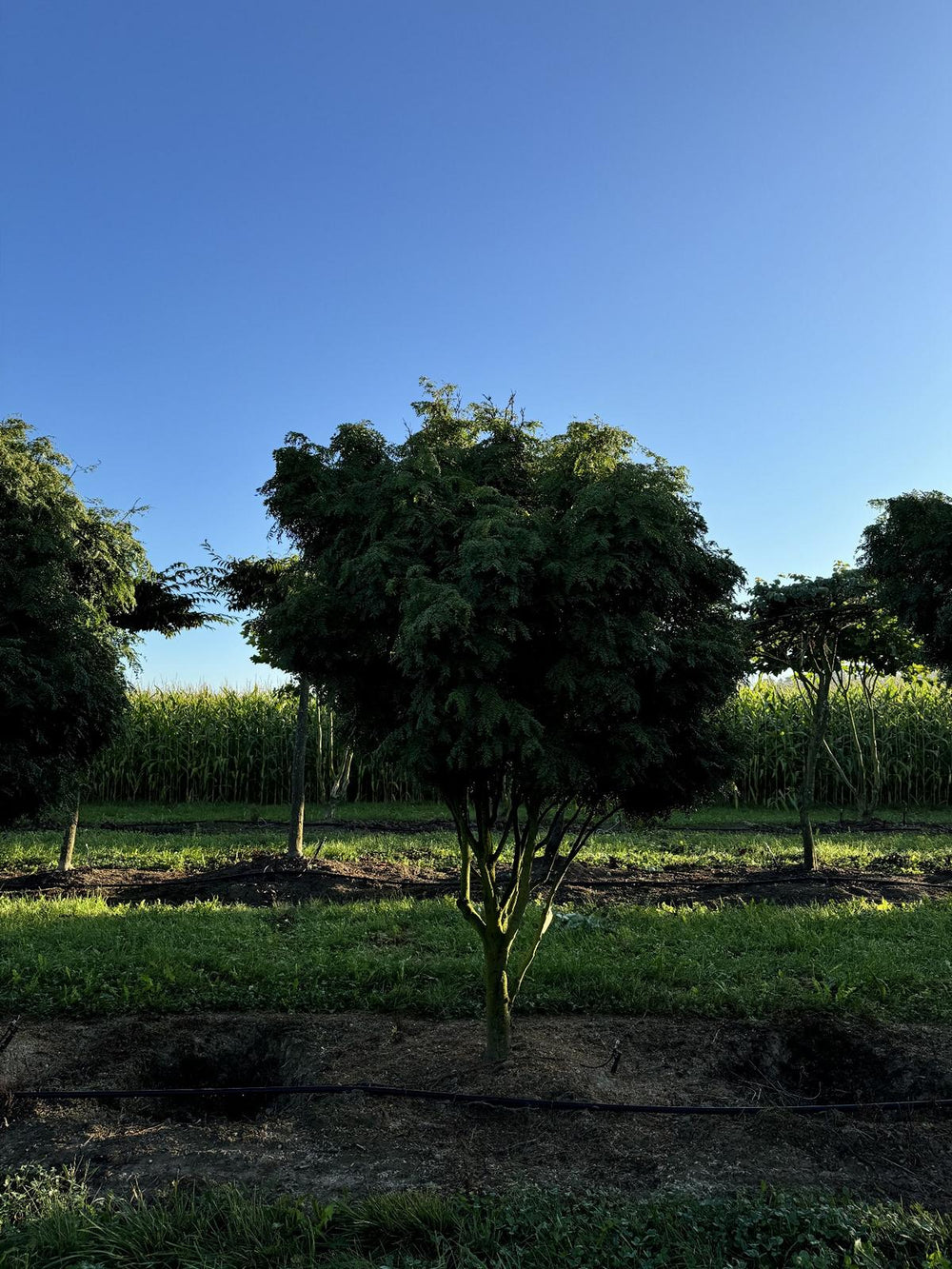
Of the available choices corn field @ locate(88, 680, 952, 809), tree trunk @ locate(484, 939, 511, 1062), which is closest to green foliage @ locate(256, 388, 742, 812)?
tree trunk @ locate(484, 939, 511, 1062)

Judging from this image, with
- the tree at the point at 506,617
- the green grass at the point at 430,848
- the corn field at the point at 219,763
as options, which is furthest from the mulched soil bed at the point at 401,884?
the corn field at the point at 219,763

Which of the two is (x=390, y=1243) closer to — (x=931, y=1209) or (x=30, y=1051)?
(x=931, y=1209)

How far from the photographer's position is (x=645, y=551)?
13.8 ft

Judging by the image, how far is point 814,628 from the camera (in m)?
10.8

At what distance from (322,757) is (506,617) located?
46.9 feet

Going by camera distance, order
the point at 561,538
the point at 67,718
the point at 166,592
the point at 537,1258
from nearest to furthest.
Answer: the point at 537,1258 → the point at 561,538 → the point at 67,718 → the point at 166,592

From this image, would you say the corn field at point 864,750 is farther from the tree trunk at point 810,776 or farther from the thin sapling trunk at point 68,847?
the thin sapling trunk at point 68,847

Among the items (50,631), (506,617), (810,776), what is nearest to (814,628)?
(810,776)

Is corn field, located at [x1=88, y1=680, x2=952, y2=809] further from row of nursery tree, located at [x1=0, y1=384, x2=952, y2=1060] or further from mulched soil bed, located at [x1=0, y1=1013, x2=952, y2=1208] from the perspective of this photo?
mulched soil bed, located at [x1=0, y1=1013, x2=952, y2=1208]

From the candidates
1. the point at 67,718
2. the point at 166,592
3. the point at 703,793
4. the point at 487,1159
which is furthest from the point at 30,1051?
the point at 166,592

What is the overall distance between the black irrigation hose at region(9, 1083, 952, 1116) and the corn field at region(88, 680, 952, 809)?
1314cm

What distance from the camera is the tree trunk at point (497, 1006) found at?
4859 mm

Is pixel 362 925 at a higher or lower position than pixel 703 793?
lower

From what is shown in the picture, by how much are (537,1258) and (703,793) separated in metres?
2.82
